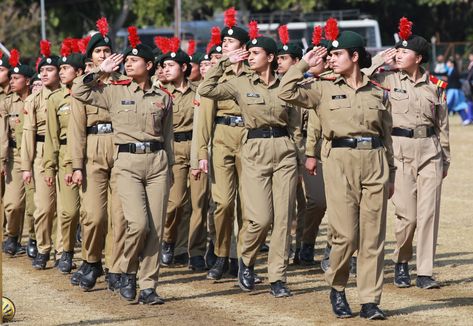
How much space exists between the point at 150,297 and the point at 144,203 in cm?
84

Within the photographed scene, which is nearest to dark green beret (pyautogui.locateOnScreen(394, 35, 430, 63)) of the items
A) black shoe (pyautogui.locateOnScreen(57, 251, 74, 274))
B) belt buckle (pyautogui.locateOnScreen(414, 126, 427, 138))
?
belt buckle (pyautogui.locateOnScreen(414, 126, 427, 138))

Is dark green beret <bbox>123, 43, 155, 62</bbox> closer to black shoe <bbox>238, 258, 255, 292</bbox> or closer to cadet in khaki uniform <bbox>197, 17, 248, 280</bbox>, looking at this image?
cadet in khaki uniform <bbox>197, 17, 248, 280</bbox>

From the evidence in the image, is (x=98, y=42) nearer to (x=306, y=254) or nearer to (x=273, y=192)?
(x=273, y=192)

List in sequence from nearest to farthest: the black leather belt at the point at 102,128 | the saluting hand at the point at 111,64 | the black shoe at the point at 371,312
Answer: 1. the black shoe at the point at 371,312
2. the saluting hand at the point at 111,64
3. the black leather belt at the point at 102,128

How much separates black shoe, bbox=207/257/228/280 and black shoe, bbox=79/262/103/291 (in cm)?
113

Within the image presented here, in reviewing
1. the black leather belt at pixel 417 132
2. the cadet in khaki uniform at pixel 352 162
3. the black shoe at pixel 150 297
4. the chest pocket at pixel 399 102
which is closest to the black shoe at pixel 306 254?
the black leather belt at pixel 417 132

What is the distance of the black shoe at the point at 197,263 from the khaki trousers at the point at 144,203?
2.38 meters

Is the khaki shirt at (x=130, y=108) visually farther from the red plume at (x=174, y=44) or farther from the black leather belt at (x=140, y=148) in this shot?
the red plume at (x=174, y=44)

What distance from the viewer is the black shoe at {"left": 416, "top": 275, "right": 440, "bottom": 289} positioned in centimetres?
1202

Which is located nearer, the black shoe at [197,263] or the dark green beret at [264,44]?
the dark green beret at [264,44]

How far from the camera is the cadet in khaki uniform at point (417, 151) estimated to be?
1207cm

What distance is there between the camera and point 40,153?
14.4 m

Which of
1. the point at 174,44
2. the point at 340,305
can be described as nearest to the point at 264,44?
the point at 174,44

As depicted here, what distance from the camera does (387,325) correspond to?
33.0 feet
